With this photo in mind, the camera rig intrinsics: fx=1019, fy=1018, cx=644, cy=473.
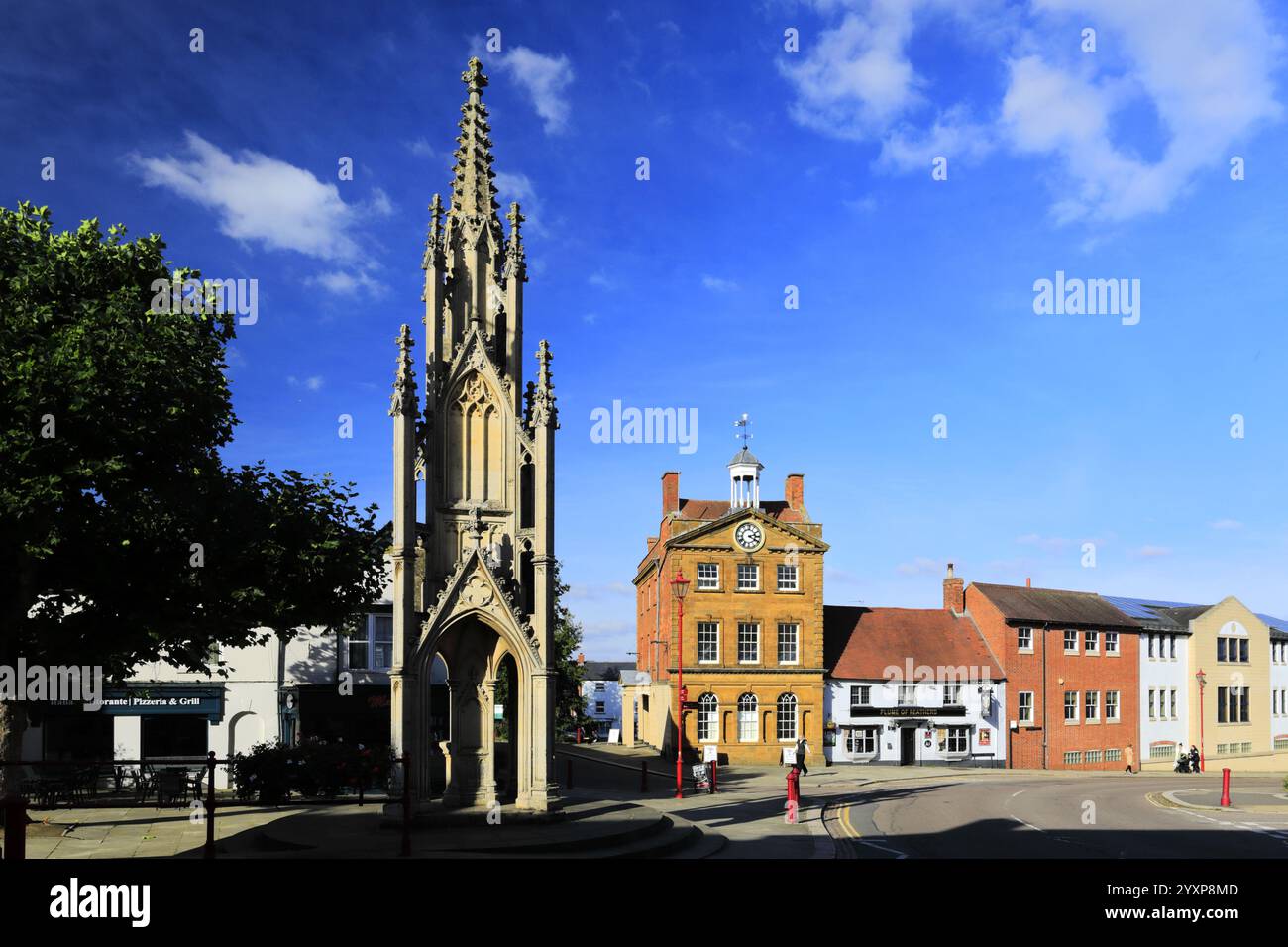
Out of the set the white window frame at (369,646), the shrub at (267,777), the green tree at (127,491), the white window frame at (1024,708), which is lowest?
the white window frame at (1024,708)

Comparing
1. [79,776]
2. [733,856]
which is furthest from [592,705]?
[733,856]

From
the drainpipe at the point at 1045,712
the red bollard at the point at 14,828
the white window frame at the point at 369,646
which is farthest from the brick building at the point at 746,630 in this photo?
the red bollard at the point at 14,828

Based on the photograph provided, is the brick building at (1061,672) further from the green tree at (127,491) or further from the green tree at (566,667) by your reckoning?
the green tree at (127,491)

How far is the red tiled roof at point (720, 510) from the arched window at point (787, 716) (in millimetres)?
8887

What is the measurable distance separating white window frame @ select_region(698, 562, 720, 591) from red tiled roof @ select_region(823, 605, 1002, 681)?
7306mm

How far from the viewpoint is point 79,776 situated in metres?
26.3

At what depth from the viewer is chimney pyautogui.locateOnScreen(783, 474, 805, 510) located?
54.8 metres

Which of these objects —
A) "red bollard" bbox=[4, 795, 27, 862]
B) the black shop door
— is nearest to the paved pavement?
"red bollard" bbox=[4, 795, 27, 862]

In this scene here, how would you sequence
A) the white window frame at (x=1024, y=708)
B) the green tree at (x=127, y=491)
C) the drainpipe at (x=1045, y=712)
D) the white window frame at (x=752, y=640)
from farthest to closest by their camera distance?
the drainpipe at (x=1045, y=712), the white window frame at (x=1024, y=708), the white window frame at (x=752, y=640), the green tree at (x=127, y=491)

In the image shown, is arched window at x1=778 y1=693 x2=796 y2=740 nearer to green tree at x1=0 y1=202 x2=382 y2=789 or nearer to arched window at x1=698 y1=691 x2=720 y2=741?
arched window at x1=698 y1=691 x2=720 y2=741

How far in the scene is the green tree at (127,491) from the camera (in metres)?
18.5

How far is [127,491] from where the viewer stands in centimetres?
1992
